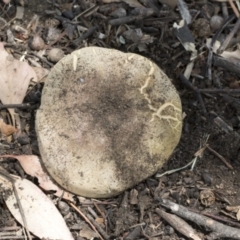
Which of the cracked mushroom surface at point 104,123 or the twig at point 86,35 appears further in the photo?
the twig at point 86,35

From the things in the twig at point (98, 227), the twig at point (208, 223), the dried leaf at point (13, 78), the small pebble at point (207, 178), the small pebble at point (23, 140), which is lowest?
the twig at point (98, 227)

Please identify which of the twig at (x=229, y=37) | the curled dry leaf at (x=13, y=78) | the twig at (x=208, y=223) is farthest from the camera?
the twig at (x=229, y=37)

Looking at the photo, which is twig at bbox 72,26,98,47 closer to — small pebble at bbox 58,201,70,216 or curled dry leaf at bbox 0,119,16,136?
curled dry leaf at bbox 0,119,16,136

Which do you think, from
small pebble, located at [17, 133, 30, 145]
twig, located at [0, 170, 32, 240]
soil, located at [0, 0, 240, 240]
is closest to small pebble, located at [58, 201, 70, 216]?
soil, located at [0, 0, 240, 240]

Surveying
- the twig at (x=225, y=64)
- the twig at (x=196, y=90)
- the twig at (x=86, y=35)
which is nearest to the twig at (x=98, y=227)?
the twig at (x=196, y=90)

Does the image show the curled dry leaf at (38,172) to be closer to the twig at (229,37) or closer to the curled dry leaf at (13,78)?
the curled dry leaf at (13,78)
